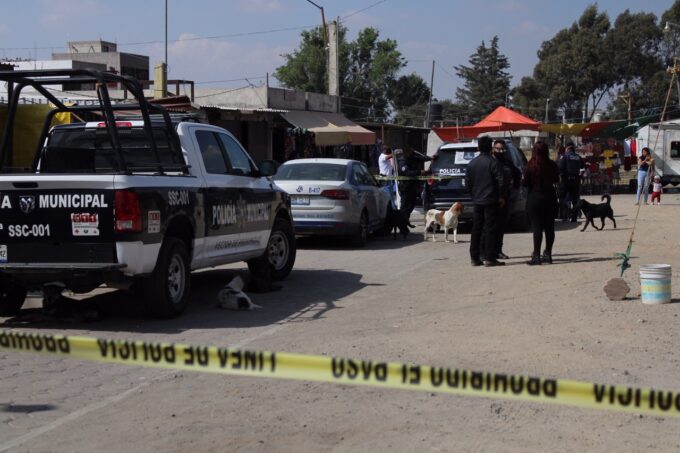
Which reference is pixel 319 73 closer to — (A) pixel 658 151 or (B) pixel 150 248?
(A) pixel 658 151

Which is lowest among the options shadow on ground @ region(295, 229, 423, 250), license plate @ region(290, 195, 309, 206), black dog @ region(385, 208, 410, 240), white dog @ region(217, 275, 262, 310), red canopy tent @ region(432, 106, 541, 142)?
white dog @ region(217, 275, 262, 310)

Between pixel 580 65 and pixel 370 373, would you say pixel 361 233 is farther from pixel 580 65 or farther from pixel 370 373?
pixel 580 65

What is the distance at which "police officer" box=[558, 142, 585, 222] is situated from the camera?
22.0 meters

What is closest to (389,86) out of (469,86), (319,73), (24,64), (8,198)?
(319,73)

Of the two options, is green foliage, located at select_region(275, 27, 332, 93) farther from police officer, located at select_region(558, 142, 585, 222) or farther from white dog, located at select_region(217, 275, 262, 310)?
white dog, located at select_region(217, 275, 262, 310)

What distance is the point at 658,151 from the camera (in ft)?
125

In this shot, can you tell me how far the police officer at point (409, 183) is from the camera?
62.0ft

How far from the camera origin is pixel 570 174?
22375mm

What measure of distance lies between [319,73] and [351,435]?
3368 inches

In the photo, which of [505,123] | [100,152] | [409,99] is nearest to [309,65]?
[409,99]

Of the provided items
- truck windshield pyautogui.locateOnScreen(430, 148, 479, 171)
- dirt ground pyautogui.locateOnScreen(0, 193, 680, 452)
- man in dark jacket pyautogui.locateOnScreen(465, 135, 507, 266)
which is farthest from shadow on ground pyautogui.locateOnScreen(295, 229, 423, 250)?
dirt ground pyautogui.locateOnScreen(0, 193, 680, 452)

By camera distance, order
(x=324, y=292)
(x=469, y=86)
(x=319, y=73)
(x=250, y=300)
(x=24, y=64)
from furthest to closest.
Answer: (x=469, y=86)
(x=319, y=73)
(x=24, y=64)
(x=324, y=292)
(x=250, y=300)

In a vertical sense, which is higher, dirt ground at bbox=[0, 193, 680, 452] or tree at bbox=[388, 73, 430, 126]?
tree at bbox=[388, 73, 430, 126]

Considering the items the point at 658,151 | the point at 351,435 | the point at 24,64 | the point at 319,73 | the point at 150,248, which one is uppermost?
the point at 319,73
